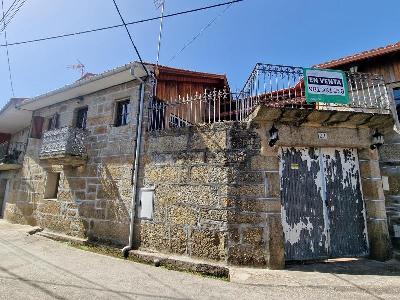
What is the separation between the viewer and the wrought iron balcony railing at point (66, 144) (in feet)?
28.1

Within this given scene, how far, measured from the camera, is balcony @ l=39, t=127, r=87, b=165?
28.2ft

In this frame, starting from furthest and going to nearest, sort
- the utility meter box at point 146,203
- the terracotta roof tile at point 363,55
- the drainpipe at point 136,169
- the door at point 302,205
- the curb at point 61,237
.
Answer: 1. the curb at point 61,237
2. the terracotta roof tile at point 363,55
3. the drainpipe at point 136,169
4. the utility meter box at point 146,203
5. the door at point 302,205

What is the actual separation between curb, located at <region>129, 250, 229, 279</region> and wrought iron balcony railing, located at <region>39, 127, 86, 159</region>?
405 centimetres

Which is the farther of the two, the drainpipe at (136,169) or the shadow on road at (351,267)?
the drainpipe at (136,169)

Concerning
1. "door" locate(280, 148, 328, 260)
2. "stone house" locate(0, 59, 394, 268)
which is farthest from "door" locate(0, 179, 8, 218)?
"door" locate(280, 148, 328, 260)

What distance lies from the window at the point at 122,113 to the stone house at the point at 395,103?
6470 mm

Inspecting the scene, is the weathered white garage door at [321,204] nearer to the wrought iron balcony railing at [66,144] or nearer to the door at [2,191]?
the wrought iron balcony railing at [66,144]

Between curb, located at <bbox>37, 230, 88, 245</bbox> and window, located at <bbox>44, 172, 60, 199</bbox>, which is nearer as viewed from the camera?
curb, located at <bbox>37, 230, 88, 245</bbox>

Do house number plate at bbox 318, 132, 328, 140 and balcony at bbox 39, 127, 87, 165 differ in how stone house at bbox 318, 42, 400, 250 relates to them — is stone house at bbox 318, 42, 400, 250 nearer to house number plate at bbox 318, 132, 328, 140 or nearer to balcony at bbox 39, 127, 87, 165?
house number plate at bbox 318, 132, 328, 140

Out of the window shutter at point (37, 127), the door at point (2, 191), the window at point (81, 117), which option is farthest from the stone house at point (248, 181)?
the door at point (2, 191)

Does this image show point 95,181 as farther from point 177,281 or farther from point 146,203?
point 177,281

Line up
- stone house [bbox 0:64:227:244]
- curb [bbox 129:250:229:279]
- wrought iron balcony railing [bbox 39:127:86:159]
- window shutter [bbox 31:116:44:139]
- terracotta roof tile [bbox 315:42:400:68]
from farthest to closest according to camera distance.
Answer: window shutter [bbox 31:116:44:139], wrought iron balcony railing [bbox 39:127:86:159], stone house [bbox 0:64:227:244], terracotta roof tile [bbox 315:42:400:68], curb [bbox 129:250:229:279]

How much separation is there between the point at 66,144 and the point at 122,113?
207 cm

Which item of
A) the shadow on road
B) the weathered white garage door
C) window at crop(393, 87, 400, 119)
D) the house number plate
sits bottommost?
the shadow on road
